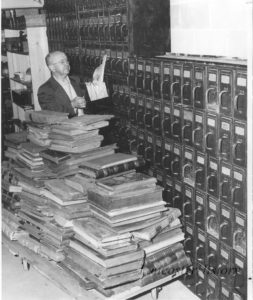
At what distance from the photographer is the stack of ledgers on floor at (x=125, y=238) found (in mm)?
2871

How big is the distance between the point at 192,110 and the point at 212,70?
1.14 ft

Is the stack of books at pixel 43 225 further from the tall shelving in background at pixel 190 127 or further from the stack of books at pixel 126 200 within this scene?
the tall shelving in background at pixel 190 127

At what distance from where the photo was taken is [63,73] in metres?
4.17

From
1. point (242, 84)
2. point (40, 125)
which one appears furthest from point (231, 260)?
point (40, 125)

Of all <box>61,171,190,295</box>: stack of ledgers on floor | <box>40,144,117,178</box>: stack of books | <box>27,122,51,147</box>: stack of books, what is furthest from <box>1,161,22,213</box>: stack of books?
<box>61,171,190,295</box>: stack of ledgers on floor

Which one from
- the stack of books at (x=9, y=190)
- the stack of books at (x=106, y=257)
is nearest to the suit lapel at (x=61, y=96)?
the stack of books at (x=9, y=190)

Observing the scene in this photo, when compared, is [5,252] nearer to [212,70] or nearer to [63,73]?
[63,73]

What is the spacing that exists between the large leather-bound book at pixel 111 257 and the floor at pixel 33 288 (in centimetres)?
55

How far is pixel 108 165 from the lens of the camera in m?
3.20

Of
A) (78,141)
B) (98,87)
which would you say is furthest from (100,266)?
(98,87)

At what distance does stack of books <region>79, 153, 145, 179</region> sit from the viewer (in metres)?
3.18

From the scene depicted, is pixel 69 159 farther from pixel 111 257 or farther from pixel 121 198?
pixel 111 257

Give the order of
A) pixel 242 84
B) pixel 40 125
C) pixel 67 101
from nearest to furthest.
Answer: pixel 242 84 < pixel 40 125 < pixel 67 101

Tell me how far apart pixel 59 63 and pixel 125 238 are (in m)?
1.83
